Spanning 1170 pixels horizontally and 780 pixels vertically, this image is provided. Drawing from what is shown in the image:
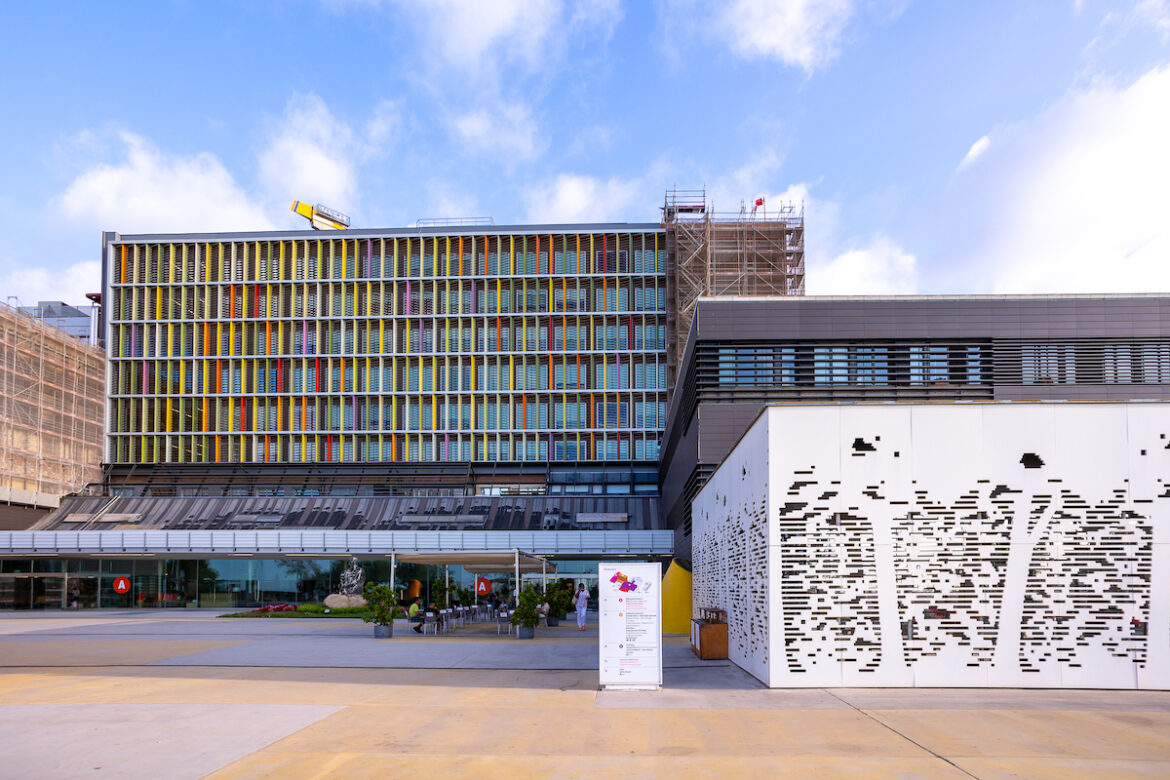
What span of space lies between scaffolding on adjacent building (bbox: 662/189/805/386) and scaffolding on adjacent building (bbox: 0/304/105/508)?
40.6 metres

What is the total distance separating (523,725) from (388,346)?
60.9 m

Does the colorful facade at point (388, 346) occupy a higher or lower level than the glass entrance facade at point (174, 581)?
higher

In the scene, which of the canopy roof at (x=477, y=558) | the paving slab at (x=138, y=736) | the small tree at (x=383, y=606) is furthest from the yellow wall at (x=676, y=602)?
the paving slab at (x=138, y=736)

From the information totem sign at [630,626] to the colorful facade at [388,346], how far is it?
171 ft

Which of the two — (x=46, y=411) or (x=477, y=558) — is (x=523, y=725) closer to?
(x=477, y=558)

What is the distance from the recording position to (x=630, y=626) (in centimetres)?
1802

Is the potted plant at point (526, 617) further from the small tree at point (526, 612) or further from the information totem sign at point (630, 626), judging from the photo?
the information totem sign at point (630, 626)

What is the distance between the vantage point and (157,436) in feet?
240

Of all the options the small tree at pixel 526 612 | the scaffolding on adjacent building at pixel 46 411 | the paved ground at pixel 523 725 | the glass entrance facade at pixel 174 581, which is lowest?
the glass entrance facade at pixel 174 581

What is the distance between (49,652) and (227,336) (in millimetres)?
49971

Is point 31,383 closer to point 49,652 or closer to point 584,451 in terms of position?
point 584,451

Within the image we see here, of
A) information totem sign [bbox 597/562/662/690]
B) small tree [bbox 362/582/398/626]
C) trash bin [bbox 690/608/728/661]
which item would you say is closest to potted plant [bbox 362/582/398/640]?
small tree [bbox 362/582/398/626]

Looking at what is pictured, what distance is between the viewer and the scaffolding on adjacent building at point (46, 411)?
64.8 meters

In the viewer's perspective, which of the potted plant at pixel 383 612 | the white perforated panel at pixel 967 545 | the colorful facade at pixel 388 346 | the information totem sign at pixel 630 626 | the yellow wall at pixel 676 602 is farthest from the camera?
the colorful facade at pixel 388 346
